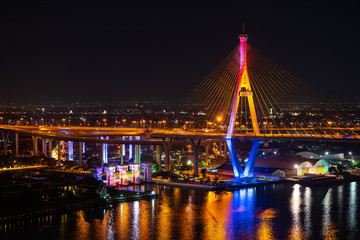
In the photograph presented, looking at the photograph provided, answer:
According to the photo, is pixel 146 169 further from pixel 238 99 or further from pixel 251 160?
pixel 238 99

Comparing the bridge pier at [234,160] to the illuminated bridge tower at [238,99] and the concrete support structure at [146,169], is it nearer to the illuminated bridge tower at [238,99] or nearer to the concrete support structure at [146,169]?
the illuminated bridge tower at [238,99]

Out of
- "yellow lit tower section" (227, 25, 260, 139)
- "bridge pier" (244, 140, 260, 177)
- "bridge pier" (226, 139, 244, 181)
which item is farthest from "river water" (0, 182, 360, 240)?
"yellow lit tower section" (227, 25, 260, 139)

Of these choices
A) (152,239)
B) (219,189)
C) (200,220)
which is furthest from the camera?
(219,189)

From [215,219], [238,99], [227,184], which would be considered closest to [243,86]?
[238,99]

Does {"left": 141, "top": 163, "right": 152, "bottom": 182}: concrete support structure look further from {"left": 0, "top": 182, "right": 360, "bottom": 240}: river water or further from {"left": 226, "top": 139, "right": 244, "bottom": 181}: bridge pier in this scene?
{"left": 226, "top": 139, "right": 244, "bottom": 181}: bridge pier

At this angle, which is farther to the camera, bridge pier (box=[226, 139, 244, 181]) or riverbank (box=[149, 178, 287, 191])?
bridge pier (box=[226, 139, 244, 181])

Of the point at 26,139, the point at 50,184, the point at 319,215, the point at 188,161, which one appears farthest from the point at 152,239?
the point at 26,139

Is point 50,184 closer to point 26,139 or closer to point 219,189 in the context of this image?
point 219,189

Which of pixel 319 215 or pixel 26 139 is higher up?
pixel 26 139
